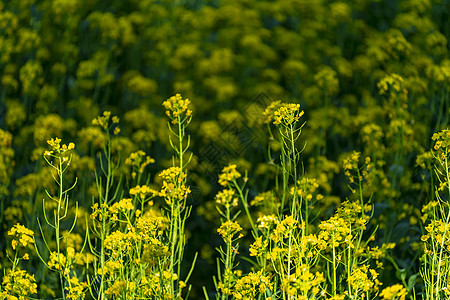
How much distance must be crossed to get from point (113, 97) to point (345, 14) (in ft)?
6.09

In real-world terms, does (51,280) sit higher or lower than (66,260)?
lower

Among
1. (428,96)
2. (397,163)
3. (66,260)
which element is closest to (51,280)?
(66,260)

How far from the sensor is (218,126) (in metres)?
4.59

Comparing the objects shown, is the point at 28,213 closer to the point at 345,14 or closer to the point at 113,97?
the point at 113,97

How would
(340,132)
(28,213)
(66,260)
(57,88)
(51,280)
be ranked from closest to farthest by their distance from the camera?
1. (66,260)
2. (51,280)
3. (28,213)
4. (340,132)
5. (57,88)

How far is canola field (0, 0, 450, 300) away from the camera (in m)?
3.30

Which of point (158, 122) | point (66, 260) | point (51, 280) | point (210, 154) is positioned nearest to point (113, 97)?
point (158, 122)

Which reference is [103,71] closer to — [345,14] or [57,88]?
[57,88]

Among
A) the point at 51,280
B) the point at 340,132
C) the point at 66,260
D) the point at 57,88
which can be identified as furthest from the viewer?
the point at 57,88

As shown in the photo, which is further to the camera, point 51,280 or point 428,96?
point 428,96

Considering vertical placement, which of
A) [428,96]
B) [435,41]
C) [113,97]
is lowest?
[113,97]

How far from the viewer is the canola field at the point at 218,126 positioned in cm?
330

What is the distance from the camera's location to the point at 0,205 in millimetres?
3752

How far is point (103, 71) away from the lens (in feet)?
15.6
